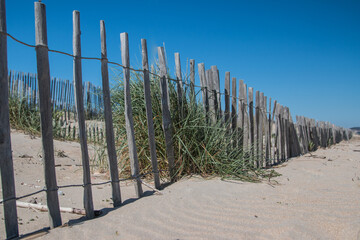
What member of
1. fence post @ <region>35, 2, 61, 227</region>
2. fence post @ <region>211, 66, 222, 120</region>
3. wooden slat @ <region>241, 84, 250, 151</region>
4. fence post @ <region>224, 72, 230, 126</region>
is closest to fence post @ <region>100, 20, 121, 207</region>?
fence post @ <region>35, 2, 61, 227</region>

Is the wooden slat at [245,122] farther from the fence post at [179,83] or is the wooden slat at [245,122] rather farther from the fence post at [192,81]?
the fence post at [179,83]

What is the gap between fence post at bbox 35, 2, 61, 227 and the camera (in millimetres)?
2514

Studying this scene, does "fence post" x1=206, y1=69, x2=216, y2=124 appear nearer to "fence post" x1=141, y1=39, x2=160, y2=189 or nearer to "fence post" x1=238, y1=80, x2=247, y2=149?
"fence post" x1=238, y1=80, x2=247, y2=149

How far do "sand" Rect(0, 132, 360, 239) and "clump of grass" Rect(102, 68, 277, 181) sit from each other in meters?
0.26

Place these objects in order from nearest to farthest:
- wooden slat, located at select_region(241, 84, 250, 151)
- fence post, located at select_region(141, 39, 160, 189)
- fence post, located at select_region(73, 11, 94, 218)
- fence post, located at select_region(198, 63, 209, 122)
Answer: fence post, located at select_region(73, 11, 94, 218), fence post, located at select_region(141, 39, 160, 189), fence post, located at select_region(198, 63, 209, 122), wooden slat, located at select_region(241, 84, 250, 151)

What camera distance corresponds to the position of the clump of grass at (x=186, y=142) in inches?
168

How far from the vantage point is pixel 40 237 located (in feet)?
7.82

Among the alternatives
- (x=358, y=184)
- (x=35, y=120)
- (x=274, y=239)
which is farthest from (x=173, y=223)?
(x=35, y=120)

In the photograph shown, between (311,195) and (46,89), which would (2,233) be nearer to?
(46,89)

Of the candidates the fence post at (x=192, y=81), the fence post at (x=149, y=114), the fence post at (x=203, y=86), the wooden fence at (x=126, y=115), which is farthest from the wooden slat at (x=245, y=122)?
the fence post at (x=149, y=114)

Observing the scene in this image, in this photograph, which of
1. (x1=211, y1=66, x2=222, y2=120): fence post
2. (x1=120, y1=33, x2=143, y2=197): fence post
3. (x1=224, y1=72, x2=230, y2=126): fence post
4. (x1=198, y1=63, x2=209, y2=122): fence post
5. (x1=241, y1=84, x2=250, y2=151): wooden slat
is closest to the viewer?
(x1=120, y1=33, x2=143, y2=197): fence post

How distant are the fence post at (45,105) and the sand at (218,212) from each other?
0.25 m

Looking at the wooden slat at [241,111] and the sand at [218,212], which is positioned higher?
the wooden slat at [241,111]

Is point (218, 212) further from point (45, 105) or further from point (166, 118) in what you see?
point (45, 105)
